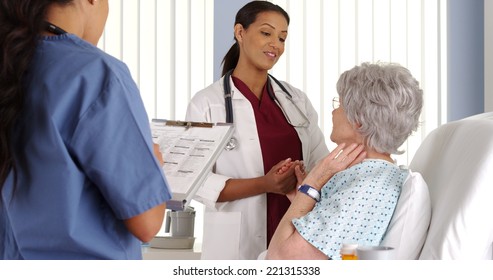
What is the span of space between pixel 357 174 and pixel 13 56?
1.09 meters

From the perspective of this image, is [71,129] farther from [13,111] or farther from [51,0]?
[51,0]

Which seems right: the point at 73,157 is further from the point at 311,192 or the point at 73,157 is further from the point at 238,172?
the point at 238,172

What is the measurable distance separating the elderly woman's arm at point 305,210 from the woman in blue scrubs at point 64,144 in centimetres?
72

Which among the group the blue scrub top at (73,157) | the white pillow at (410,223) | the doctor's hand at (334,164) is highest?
the blue scrub top at (73,157)

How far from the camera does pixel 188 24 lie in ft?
13.5

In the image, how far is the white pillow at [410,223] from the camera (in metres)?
1.94

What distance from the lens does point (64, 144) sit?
1.28m

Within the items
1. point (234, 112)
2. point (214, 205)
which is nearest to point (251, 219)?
point (214, 205)

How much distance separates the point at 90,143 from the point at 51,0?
0.88ft

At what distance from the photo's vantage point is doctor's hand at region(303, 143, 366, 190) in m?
2.10

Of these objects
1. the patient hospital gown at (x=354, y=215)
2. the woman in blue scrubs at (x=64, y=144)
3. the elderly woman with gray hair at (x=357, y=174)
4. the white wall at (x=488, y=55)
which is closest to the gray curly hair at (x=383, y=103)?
the elderly woman with gray hair at (x=357, y=174)

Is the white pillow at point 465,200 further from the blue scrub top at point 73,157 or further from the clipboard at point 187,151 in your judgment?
the blue scrub top at point 73,157

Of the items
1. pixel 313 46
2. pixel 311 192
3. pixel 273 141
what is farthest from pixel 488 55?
pixel 311 192

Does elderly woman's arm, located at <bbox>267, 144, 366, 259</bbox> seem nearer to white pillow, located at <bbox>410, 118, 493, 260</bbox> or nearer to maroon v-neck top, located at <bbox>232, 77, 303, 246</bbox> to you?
white pillow, located at <bbox>410, 118, 493, 260</bbox>
